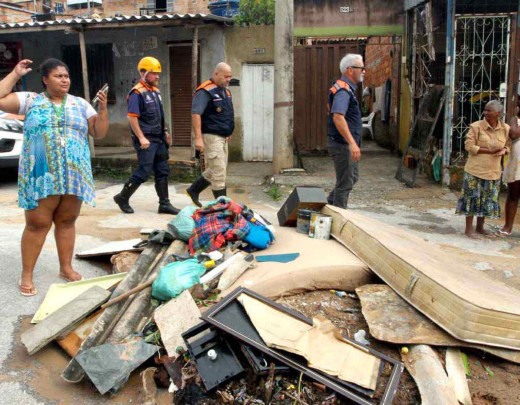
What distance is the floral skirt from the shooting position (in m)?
6.09

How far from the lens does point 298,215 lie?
5.12 m

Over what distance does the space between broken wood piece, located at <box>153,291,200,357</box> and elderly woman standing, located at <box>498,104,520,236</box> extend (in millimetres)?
4392

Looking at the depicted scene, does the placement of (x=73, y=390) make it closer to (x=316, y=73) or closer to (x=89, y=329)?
(x=89, y=329)

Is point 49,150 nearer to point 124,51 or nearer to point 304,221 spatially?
point 304,221

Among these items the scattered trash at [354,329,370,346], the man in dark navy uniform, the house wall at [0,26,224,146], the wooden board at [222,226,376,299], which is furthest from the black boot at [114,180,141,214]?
the house wall at [0,26,224,146]

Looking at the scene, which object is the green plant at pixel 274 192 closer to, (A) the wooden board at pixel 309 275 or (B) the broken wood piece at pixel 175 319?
(A) the wooden board at pixel 309 275

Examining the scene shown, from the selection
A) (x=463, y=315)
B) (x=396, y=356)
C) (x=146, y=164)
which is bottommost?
(x=396, y=356)

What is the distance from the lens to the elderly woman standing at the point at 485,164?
19.6ft

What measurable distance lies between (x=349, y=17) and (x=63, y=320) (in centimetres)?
936

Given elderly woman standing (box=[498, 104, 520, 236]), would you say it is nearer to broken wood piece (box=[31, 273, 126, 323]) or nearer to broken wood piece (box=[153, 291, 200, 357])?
broken wood piece (box=[153, 291, 200, 357])

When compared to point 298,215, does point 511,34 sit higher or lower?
higher

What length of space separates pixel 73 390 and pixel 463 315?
2283mm

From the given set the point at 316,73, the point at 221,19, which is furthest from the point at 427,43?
the point at 221,19

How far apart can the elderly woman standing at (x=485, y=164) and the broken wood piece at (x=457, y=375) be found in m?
3.48
